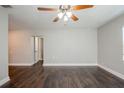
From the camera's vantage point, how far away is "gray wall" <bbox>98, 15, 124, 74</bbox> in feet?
17.5

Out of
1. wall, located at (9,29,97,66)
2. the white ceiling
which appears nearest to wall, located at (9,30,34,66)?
wall, located at (9,29,97,66)

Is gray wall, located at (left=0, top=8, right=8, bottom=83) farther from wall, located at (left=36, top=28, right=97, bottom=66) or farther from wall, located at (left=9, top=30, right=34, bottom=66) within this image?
wall, located at (left=36, top=28, right=97, bottom=66)

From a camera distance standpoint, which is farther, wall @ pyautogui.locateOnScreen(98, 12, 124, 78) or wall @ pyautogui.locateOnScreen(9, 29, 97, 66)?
wall @ pyautogui.locateOnScreen(9, 29, 97, 66)

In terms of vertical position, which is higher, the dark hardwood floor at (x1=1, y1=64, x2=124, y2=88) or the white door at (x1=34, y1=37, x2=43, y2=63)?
the white door at (x1=34, y1=37, x2=43, y2=63)

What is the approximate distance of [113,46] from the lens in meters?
6.05

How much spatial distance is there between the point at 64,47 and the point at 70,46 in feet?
1.26

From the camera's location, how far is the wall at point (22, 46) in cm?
871

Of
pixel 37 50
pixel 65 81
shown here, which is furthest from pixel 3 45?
pixel 37 50

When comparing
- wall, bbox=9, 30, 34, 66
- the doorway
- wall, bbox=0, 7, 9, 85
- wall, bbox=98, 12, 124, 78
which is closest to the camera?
wall, bbox=0, 7, 9, 85

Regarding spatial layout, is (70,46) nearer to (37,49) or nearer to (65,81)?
(37,49)

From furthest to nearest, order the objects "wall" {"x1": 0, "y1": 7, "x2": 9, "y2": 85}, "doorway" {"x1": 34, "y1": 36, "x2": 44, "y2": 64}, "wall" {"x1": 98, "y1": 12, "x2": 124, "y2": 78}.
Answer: "doorway" {"x1": 34, "y1": 36, "x2": 44, "y2": 64} → "wall" {"x1": 98, "y1": 12, "x2": 124, "y2": 78} → "wall" {"x1": 0, "y1": 7, "x2": 9, "y2": 85}

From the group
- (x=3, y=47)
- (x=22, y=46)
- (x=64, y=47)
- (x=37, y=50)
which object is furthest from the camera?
(x=37, y=50)

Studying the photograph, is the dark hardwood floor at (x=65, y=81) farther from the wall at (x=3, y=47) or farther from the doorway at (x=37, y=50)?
the doorway at (x=37, y=50)

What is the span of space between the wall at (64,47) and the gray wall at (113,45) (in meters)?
1.10
